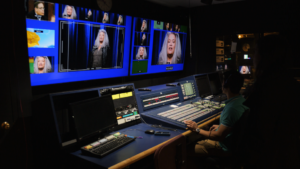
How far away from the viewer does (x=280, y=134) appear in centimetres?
102

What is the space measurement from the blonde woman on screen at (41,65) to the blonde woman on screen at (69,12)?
1.56 feet

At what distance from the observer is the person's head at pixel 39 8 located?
192 centimetres

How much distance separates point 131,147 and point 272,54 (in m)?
1.24

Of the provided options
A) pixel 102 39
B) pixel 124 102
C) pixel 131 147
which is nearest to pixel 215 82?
pixel 124 102

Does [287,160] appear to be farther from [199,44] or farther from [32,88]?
[199,44]

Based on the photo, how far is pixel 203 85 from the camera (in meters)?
3.66

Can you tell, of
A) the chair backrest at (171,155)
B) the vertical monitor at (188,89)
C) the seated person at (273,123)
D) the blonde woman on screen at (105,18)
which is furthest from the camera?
the vertical monitor at (188,89)

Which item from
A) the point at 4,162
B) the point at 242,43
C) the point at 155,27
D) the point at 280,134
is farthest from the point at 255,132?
the point at 242,43

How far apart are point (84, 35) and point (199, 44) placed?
103 inches

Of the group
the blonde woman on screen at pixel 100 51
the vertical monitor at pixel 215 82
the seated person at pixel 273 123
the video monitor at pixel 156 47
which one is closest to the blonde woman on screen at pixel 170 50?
the video monitor at pixel 156 47

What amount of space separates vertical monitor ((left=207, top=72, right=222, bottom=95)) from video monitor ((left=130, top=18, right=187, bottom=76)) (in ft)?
1.98

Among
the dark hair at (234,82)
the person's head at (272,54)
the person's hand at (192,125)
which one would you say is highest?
the person's head at (272,54)

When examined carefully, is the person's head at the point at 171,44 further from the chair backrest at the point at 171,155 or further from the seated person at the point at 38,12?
the chair backrest at the point at 171,155

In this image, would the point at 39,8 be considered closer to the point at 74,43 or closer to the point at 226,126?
the point at 74,43
